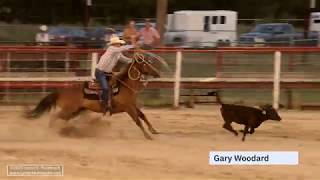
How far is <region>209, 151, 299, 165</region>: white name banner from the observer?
888 centimetres

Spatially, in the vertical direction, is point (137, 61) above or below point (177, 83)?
above

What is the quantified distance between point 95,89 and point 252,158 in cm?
334

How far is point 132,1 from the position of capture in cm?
4403

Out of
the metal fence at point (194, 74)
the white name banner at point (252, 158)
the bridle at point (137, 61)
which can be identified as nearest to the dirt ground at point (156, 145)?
the white name banner at point (252, 158)

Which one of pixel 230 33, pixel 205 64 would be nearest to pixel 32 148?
pixel 205 64

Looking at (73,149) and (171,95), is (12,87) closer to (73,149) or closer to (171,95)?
(171,95)

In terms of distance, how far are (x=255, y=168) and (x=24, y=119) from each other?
4.91 meters

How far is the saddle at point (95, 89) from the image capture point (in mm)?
11547

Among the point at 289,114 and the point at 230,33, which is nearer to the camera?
the point at 289,114

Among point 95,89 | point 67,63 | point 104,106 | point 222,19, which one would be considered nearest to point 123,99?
point 104,106

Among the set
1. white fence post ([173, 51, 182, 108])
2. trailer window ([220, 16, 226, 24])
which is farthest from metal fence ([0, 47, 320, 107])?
trailer window ([220, 16, 226, 24])

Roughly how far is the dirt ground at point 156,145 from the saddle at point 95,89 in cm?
48

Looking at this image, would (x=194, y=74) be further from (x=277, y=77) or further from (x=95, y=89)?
(x=95, y=89)

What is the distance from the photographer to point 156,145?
34.9ft
